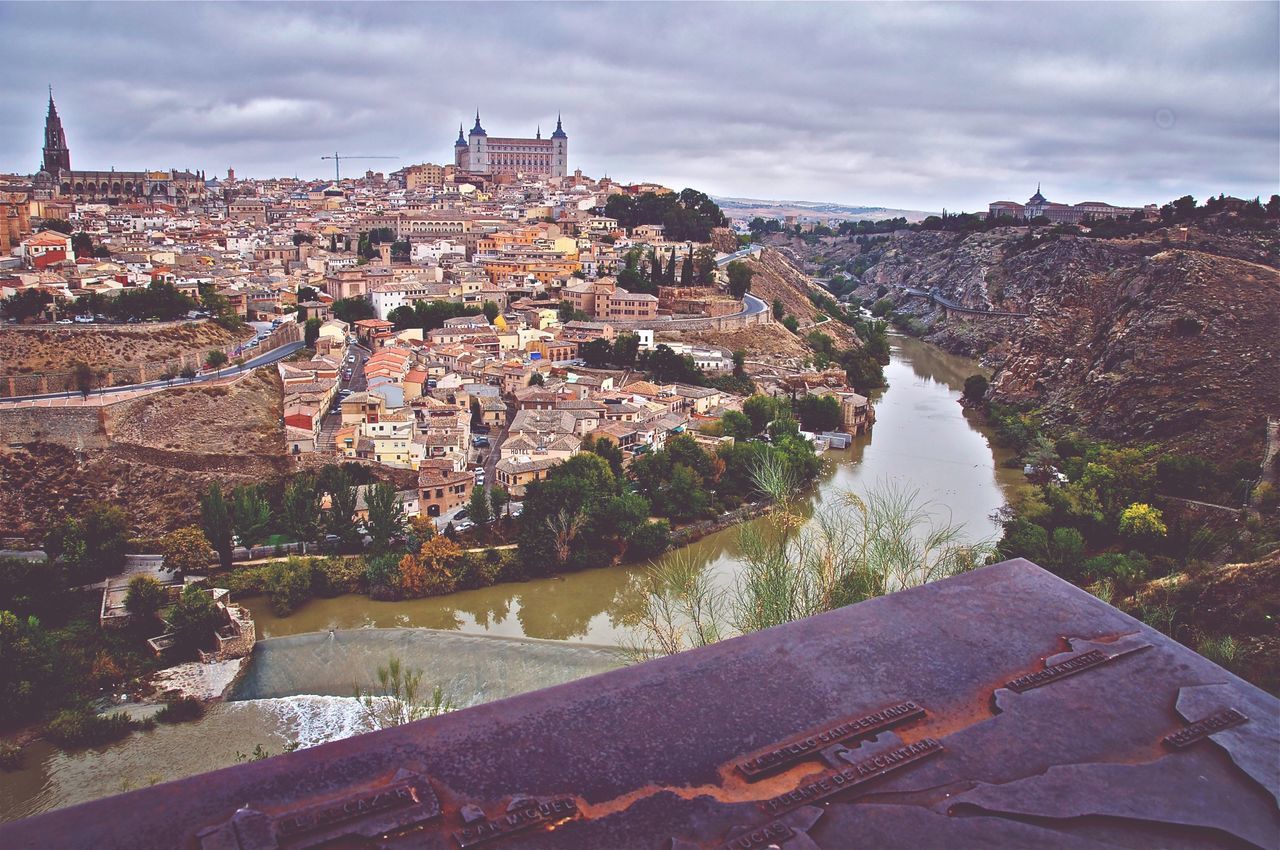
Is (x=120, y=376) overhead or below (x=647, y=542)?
overhead

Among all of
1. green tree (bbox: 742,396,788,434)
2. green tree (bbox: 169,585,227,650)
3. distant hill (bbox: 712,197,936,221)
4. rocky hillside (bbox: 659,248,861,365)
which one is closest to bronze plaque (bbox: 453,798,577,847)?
green tree (bbox: 169,585,227,650)

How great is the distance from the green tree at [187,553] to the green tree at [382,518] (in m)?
1.52

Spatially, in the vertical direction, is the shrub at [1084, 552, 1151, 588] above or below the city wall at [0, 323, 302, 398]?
below

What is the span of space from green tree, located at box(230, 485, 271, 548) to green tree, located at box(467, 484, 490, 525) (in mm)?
2087

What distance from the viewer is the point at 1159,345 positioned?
1304cm

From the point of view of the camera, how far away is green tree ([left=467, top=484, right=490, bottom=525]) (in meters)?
8.84

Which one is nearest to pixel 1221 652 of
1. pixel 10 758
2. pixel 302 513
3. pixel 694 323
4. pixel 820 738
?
pixel 820 738

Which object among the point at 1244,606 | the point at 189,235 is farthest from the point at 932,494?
the point at 189,235

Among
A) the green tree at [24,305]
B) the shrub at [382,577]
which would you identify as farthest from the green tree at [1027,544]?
the green tree at [24,305]

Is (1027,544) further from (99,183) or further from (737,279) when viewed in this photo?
(99,183)

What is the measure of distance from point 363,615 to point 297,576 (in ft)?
2.45

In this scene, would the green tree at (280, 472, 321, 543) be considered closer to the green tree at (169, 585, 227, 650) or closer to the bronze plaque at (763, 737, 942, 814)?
the green tree at (169, 585, 227, 650)

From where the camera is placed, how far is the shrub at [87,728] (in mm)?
5703

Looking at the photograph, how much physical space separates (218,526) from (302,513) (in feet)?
2.59
